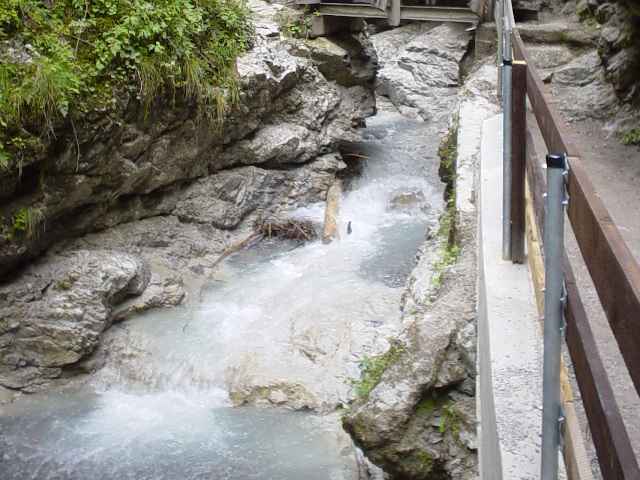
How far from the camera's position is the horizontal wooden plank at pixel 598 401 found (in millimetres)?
1353

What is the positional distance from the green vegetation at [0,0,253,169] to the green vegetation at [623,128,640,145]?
14.2ft

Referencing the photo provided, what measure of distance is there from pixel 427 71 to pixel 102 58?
9149 mm

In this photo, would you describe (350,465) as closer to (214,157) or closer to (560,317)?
(560,317)

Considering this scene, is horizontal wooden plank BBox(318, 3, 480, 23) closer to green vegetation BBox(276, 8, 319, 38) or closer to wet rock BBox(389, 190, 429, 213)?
green vegetation BBox(276, 8, 319, 38)

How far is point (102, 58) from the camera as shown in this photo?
6703 millimetres

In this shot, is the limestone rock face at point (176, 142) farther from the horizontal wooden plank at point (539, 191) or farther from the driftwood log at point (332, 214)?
the horizontal wooden plank at point (539, 191)

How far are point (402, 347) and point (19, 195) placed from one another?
4.23 meters

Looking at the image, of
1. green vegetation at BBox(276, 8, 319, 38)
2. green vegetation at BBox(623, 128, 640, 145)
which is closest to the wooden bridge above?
green vegetation at BBox(276, 8, 319, 38)

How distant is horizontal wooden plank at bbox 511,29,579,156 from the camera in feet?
5.92

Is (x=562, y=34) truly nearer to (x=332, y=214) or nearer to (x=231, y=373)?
(x=332, y=214)

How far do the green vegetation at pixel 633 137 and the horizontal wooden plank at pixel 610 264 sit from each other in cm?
489

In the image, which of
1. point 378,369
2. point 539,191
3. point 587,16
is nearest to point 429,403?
point 378,369

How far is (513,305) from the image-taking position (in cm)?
308

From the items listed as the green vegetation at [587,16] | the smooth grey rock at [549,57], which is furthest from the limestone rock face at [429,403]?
the green vegetation at [587,16]
